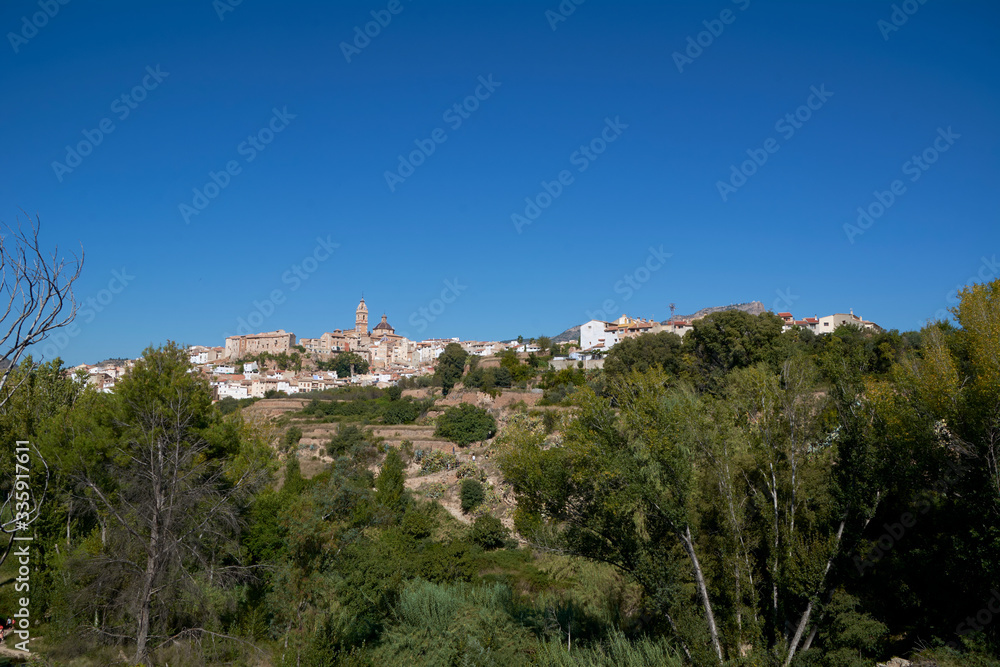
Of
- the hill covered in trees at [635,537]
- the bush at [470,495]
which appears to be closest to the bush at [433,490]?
the bush at [470,495]

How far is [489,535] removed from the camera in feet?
68.2

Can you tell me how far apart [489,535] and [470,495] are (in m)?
4.12

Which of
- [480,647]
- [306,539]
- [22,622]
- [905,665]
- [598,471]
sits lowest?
[905,665]

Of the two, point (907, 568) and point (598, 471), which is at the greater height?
point (598, 471)

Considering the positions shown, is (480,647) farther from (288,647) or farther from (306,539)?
(306,539)

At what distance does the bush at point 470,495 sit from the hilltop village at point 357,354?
22920 millimetres

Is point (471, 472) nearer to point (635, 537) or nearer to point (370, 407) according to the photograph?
point (635, 537)

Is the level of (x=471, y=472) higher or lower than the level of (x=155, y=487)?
lower

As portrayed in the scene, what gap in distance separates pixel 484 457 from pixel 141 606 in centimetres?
2188

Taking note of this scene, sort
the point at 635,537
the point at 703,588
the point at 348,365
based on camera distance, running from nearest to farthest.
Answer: the point at 703,588 < the point at 635,537 < the point at 348,365

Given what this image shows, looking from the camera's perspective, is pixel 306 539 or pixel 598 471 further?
pixel 306 539

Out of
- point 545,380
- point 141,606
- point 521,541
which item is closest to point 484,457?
point 521,541

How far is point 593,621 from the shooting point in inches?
449

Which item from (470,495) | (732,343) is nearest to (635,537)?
(470,495)
